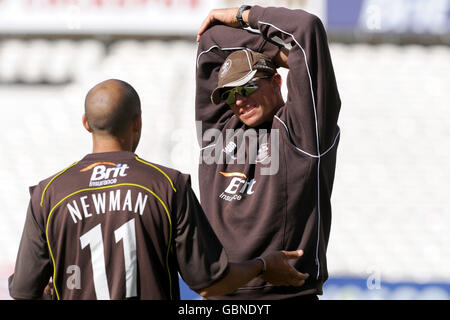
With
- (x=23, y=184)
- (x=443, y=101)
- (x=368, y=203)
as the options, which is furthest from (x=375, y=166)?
(x=23, y=184)

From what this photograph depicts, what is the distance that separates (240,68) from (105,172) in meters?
1.00

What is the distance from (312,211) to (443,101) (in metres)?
7.32

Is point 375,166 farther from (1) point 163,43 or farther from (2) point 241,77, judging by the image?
(2) point 241,77

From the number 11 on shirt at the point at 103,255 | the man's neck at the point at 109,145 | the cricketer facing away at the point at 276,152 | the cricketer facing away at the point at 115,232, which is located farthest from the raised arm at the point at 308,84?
the number 11 on shirt at the point at 103,255

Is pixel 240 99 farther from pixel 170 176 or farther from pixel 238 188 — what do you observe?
pixel 170 176

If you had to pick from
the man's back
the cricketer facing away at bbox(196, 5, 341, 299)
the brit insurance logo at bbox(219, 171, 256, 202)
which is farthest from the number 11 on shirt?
the brit insurance logo at bbox(219, 171, 256, 202)

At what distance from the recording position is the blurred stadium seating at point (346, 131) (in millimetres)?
8742

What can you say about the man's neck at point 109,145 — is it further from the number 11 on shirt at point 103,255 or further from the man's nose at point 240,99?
the man's nose at point 240,99

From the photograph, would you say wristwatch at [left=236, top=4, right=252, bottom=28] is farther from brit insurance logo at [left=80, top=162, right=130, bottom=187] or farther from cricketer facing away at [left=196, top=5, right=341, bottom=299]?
brit insurance logo at [left=80, top=162, right=130, bottom=187]

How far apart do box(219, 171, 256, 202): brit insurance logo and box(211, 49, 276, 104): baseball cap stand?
0.40 m

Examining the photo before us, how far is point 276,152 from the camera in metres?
3.13

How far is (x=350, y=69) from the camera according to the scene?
10.1m

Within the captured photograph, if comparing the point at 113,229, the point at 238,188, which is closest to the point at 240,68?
the point at 238,188

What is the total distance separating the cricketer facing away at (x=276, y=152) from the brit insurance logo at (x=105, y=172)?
0.79 meters
